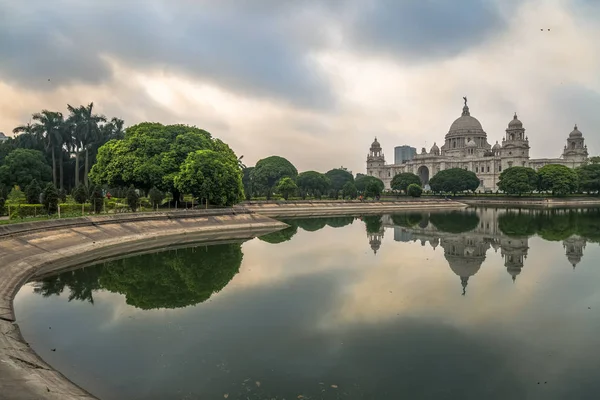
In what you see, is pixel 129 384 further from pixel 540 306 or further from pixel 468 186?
pixel 468 186

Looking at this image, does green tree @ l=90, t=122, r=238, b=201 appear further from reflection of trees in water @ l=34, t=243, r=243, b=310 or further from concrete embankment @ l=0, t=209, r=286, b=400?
reflection of trees in water @ l=34, t=243, r=243, b=310

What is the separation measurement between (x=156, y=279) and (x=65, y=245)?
723cm

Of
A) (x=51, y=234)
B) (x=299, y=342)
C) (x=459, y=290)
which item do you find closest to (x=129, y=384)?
(x=299, y=342)

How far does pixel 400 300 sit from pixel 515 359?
529 centimetres

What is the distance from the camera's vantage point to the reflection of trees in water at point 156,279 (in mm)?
16562

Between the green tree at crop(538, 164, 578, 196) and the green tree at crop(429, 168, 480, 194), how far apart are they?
51.4 ft

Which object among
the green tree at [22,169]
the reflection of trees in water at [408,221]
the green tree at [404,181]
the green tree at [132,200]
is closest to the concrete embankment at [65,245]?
the green tree at [132,200]

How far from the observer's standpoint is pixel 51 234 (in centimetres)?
2353

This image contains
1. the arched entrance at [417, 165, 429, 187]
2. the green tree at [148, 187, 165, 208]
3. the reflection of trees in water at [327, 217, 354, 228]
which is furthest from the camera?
the arched entrance at [417, 165, 429, 187]

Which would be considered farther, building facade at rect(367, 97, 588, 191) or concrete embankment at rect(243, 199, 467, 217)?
building facade at rect(367, 97, 588, 191)

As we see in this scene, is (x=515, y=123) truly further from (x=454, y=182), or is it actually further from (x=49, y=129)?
(x=49, y=129)

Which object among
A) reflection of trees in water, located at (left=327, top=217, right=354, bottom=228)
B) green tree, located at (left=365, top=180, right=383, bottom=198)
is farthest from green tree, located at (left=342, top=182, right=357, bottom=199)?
reflection of trees in water, located at (left=327, top=217, right=354, bottom=228)

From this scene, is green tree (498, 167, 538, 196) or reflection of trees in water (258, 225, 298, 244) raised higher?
green tree (498, 167, 538, 196)

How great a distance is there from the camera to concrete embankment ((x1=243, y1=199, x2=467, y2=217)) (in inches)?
2332
